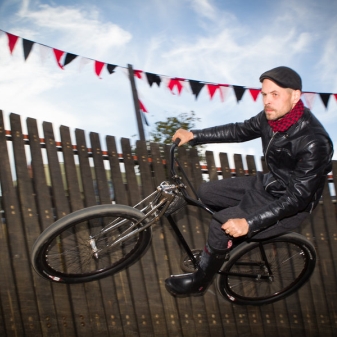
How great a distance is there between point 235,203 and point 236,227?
2.32 feet

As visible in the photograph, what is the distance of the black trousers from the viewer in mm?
3365

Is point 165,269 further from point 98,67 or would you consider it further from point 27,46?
point 98,67

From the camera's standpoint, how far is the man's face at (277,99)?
3.00 metres

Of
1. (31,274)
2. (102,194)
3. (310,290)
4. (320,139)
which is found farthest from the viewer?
(310,290)

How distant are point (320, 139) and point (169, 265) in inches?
87.2

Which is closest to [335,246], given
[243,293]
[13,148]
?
[243,293]

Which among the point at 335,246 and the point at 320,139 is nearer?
the point at 320,139

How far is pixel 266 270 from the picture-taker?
4082mm

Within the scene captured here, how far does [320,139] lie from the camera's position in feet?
9.66

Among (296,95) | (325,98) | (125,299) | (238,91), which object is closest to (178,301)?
(125,299)

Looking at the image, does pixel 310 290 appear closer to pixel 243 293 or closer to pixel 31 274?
pixel 243 293

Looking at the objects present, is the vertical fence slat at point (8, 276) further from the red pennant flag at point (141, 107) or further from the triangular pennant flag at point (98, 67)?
the red pennant flag at point (141, 107)

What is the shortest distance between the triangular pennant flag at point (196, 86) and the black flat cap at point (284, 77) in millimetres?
5744

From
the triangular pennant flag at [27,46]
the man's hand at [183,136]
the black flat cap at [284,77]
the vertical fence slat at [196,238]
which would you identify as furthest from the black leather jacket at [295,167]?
the triangular pennant flag at [27,46]
